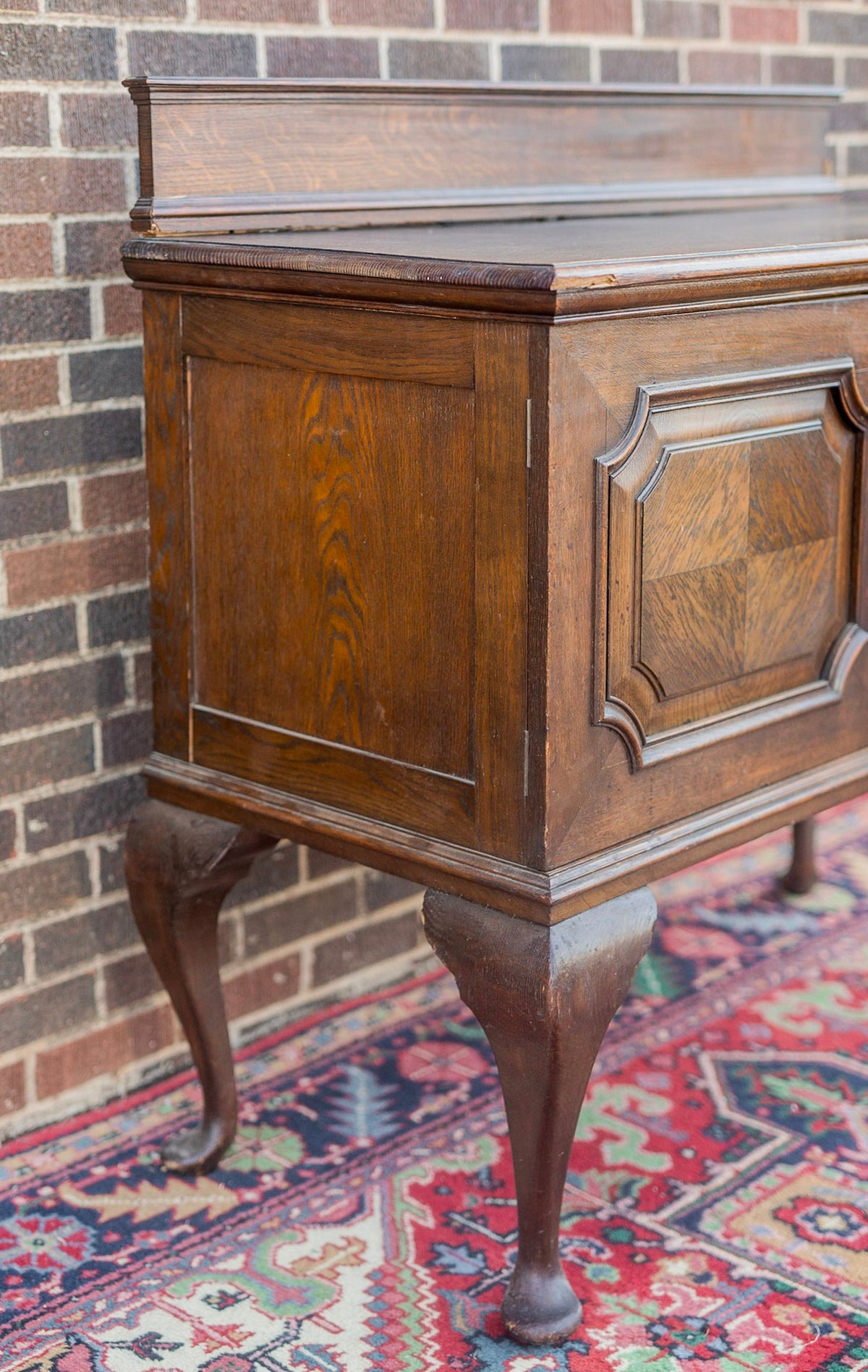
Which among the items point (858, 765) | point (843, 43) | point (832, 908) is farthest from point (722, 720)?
point (843, 43)

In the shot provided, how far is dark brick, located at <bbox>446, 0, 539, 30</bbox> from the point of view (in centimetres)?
231

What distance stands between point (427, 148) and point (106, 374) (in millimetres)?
495

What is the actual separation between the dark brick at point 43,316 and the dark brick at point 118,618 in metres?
0.33

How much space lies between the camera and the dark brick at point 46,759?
2.01 metres

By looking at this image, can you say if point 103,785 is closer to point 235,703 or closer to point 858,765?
point 235,703

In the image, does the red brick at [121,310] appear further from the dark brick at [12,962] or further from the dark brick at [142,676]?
the dark brick at [12,962]

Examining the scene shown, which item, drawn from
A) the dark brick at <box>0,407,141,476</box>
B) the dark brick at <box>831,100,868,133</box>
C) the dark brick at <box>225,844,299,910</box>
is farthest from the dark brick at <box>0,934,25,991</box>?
the dark brick at <box>831,100,868,133</box>

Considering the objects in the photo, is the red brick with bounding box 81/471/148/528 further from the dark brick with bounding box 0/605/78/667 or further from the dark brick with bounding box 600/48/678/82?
the dark brick with bounding box 600/48/678/82

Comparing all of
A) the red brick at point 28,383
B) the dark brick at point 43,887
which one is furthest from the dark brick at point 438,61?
the dark brick at point 43,887

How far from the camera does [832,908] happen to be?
2850 mm

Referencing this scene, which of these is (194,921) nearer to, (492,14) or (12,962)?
(12,962)

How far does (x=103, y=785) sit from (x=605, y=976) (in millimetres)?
812

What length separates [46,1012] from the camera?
211cm

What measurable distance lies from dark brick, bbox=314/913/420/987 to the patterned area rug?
0.20 ft
